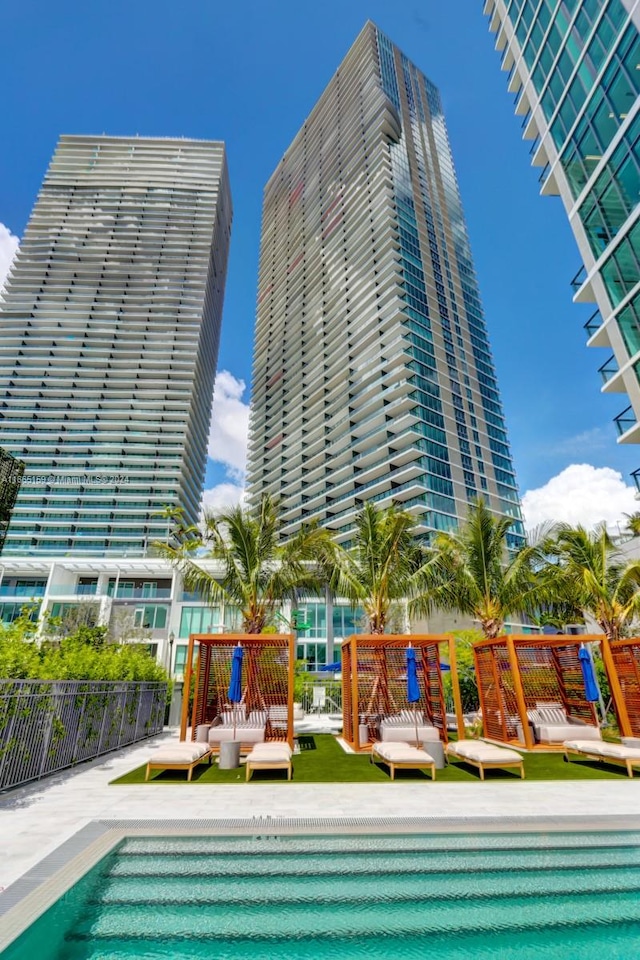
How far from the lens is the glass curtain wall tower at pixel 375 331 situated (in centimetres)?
5550

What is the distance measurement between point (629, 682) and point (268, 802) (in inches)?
452

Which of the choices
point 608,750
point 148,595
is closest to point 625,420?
point 608,750

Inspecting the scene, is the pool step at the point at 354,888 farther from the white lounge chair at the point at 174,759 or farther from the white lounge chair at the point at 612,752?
the white lounge chair at the point at 612,752

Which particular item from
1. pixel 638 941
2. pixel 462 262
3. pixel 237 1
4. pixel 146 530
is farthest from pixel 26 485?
pixel 638 941

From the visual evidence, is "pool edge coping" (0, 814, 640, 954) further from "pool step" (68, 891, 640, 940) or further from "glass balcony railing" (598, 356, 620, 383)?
"glass balcony railing" (598, 356, 620, 383)

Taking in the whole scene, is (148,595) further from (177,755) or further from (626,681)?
(626,681)

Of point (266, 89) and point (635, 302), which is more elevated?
point (266, 89)

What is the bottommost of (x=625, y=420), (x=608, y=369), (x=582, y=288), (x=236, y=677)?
(x=236, y=677)

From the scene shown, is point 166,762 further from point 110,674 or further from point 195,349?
point 195,349

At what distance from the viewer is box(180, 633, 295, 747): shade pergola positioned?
12.2 meters

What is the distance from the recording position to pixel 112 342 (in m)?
81.1

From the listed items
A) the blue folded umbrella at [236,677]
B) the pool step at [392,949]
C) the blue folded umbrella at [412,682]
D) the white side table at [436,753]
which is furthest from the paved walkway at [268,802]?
the blue folded umbrella at [236,677]

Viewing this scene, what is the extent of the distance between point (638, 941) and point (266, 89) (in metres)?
47.4

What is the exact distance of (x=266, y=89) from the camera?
118 feet
